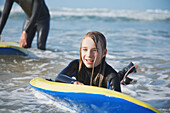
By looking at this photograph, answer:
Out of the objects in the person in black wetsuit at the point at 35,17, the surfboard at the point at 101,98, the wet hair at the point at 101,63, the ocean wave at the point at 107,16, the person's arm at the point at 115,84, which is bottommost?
the surfboard at the point at 101,98

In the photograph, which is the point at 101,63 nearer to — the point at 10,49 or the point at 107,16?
the point at 10,49

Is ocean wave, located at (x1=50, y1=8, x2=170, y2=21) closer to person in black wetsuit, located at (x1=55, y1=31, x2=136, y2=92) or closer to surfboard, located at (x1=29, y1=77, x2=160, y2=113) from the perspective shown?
person in black wetsuit, located at (x1=55, y1=31, x2=136, y2=92)

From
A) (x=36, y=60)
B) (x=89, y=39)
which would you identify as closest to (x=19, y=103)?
(x=89, y=39)

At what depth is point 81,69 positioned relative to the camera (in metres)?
2.55

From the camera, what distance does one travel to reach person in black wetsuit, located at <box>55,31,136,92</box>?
2348 mm

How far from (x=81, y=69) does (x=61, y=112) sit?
19.1 inches

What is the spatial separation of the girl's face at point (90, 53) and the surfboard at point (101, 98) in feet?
1.13

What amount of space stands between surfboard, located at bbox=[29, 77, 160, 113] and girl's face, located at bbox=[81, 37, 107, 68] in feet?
1.13

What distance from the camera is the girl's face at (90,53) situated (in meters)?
2.34

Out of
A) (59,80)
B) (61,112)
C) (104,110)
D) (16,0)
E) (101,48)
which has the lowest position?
A: (61,112)

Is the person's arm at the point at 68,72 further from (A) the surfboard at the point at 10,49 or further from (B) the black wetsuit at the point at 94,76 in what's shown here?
(A) the surfboard at the point at 10,49

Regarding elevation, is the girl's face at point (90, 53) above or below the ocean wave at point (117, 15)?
below

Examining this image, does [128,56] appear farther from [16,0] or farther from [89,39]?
[89,39]

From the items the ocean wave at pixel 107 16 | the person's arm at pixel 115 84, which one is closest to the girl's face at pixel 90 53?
the person's arm at pixel 115 84
